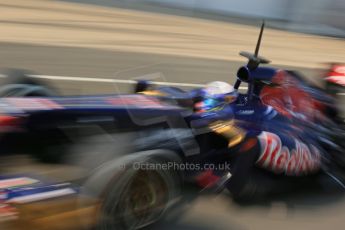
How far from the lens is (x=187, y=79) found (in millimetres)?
7895

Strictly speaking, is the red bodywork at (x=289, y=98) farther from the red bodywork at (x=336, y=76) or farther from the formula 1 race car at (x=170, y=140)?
the red bodywork at (x=336, y=76)

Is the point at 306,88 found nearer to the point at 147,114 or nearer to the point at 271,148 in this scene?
the point at 271,148

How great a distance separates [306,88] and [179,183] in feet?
6.57

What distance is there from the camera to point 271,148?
11.6 feet

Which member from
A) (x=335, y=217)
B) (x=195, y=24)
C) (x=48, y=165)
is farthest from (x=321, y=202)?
(x=195, y=24)

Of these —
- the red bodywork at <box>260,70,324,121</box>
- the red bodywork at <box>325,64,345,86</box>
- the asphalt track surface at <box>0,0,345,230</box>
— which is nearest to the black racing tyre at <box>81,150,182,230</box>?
the asphalt track surface at <box>0,0,345,230</box>

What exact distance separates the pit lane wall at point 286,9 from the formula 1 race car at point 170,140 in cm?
1224

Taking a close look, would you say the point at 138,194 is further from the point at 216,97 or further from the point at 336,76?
the point at 336,76

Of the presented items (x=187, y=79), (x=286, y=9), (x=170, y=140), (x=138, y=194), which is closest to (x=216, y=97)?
(x=170, y=140)

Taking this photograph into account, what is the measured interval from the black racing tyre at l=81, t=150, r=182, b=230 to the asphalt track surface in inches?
8.1

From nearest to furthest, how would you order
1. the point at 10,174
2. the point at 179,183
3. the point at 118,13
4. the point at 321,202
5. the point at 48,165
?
the point at 10,174
the point at 48,165
the point at 179,183
the point at 321,202
the point at 118,13

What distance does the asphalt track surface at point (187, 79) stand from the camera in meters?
3.41

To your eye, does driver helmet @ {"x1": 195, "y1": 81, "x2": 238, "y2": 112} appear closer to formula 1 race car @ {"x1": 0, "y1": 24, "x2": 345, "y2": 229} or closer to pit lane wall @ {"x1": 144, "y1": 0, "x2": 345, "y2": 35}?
formula 1 race car @ {"x1": 0, "y1": 24, "x2": 345, "y2": 229}

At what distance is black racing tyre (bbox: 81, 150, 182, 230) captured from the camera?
8.95 feet
